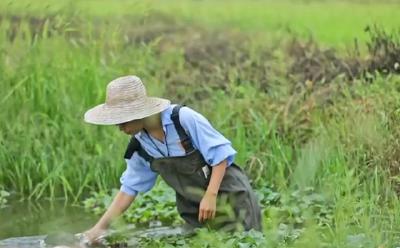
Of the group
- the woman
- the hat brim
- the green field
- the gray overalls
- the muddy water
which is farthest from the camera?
the muddy water

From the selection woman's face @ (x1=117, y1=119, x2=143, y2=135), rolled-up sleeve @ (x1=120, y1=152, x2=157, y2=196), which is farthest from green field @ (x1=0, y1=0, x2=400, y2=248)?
woman's face @ (x1=117, y1=119, x2=143, y2=135)

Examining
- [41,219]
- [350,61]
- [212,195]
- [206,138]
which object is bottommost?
[41,219]

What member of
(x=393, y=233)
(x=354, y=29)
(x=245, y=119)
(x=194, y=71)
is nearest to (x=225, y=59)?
(x=194, y=71)

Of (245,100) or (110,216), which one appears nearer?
(110,216)

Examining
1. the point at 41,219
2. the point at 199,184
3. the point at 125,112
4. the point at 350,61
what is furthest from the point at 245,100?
the point at 125,112

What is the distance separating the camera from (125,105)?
19.8 feet

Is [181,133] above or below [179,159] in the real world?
above

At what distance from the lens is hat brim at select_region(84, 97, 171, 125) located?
5961 millimetres

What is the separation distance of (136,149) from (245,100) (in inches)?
101

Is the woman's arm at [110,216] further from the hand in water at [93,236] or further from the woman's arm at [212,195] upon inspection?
the woman's arm at [212,195]

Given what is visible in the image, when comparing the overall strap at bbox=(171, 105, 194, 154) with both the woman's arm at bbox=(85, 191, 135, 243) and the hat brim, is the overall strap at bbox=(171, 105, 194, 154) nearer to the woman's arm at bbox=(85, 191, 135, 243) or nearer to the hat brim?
the hat brim

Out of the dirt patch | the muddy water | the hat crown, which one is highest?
the hat crown

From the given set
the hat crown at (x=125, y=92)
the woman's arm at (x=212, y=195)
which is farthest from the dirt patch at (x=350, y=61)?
the hat crown at (x=125, y=92)

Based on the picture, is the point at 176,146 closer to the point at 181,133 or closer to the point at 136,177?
→ the point at 181,133
